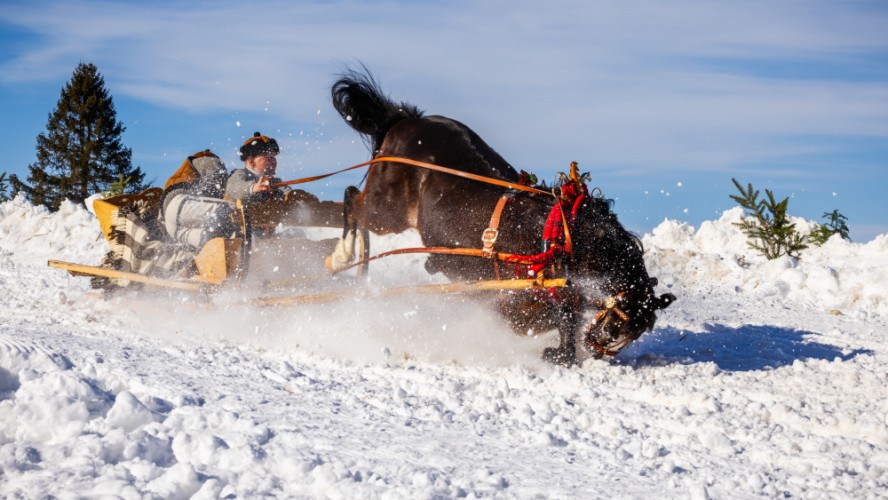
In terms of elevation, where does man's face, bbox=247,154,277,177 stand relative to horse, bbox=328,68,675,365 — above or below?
above

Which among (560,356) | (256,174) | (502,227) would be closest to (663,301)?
(560,356)

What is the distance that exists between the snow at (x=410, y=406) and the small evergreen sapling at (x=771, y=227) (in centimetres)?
439

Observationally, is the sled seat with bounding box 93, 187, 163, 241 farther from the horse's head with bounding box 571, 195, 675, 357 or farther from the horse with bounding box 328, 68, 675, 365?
the horse's head with bounding box 571, 195, 675, 357

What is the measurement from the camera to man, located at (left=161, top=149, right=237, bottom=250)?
6.93m

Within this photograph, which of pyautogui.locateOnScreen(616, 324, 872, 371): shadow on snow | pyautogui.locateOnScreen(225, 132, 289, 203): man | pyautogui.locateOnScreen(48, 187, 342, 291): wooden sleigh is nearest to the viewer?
pyautogui.locateOnScreen(616, 324, 872, 371): shadow on snow

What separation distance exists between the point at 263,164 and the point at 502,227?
9.41 feet

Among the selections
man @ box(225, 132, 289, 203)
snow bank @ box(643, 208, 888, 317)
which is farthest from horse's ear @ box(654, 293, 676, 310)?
snow bank @ box(643, 208, 888, 317)

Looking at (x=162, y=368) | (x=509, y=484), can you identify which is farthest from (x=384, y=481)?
(x=162, y=368)

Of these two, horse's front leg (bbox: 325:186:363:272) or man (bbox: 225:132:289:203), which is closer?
horse's front leg (bbox: 325:186:363:272)

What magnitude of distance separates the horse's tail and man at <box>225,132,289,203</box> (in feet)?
2.39

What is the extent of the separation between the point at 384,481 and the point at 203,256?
4.41 metres

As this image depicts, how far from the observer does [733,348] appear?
595cm

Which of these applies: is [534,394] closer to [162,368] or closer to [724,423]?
[724,423]

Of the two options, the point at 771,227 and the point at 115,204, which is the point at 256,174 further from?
the point at 771,227
